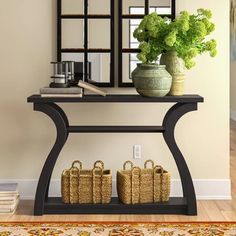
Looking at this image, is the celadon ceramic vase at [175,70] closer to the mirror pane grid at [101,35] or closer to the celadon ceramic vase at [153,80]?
the celadon ceramic vase at [153,80]

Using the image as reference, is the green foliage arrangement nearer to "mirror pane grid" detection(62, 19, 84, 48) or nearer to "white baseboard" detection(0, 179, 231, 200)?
"mirror pane grid" detection(62, 19, 84, 48)

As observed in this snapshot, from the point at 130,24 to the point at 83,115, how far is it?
810mm

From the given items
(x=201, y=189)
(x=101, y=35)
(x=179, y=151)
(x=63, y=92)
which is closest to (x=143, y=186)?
(x=179, y=151)

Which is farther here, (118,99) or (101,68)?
(101,68)

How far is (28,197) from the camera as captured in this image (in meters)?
5.44

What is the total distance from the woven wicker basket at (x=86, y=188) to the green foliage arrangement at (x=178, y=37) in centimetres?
93

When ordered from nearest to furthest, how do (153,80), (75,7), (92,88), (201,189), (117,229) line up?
(117,229)
(153,80)
(92,88)
(75,7)
(201,189)

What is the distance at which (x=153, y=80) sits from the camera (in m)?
4.75

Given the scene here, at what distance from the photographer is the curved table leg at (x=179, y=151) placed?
16.0 feet

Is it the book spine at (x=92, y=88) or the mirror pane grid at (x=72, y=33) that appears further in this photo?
the mirror pane grid at (x=72, y=33)

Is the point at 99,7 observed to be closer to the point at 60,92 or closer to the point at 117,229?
the point at 60,92

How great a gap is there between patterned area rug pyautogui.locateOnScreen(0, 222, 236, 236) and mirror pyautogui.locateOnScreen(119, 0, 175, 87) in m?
1.23

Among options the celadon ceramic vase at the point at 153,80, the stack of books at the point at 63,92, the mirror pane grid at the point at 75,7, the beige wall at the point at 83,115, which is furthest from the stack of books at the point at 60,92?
the mirror pane grid at the point at 75,7

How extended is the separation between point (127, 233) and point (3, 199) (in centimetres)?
105
